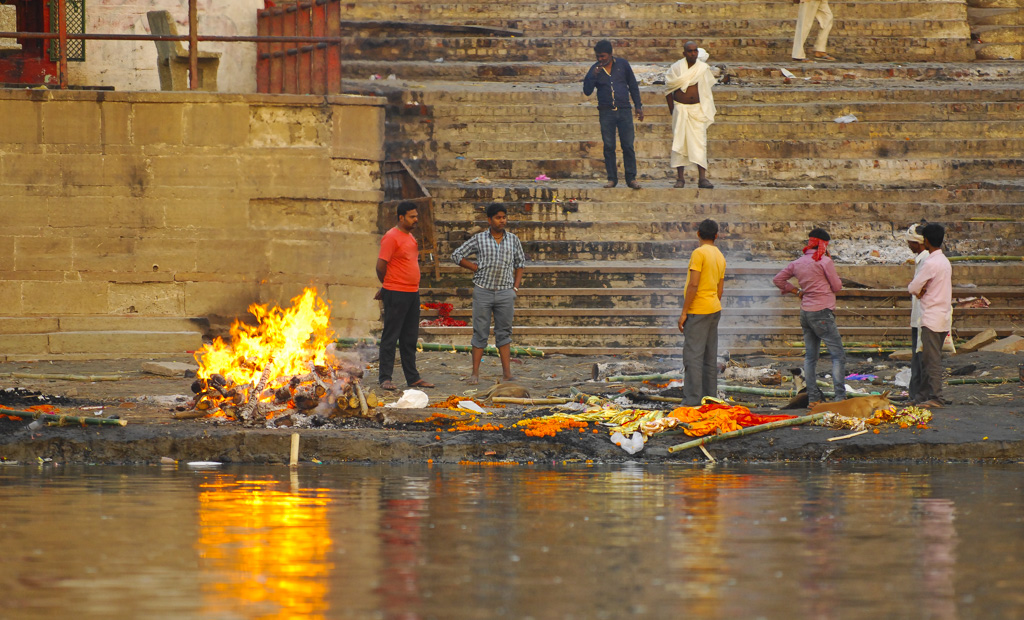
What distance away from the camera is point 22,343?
15.5 m

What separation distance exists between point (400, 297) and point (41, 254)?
5.11 metres

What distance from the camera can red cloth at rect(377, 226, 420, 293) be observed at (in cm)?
1295

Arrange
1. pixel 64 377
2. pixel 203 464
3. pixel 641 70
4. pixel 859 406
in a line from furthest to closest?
pixel 641 70
pixel 64 377
pixel 859 406
pixel 203 464

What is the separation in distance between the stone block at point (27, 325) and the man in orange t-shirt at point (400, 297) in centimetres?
473

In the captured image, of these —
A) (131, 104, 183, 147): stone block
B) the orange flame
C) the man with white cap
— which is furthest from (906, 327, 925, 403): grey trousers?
(131, 104, 183, 147): stone block

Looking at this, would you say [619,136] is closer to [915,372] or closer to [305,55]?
[305,55]

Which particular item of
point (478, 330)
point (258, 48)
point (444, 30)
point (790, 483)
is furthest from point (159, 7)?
point (790, 483)

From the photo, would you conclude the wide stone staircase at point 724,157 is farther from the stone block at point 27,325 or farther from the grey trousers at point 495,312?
the stone block at point 27,325

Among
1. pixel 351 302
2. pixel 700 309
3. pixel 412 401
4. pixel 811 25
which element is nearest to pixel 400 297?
pixel 412 401

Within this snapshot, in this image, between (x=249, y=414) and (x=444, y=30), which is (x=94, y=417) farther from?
(x=444, y=30)

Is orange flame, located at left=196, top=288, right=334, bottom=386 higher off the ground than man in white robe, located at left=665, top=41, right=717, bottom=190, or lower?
lower

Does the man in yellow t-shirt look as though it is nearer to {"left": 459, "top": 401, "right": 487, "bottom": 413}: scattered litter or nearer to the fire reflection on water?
{"left": 459, "top": 401, "right": 487, "bottom": 413}: scattered litter

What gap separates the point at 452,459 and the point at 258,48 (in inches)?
358

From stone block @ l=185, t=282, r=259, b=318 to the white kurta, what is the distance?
5.94m
